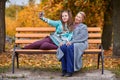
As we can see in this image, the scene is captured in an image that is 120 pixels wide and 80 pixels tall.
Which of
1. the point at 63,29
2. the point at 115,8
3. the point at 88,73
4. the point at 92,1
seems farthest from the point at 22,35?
the point at 92,1

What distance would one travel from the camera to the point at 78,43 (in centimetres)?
879

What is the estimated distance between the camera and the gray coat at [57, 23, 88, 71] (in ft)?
28.5

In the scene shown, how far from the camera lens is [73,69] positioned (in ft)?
28.7

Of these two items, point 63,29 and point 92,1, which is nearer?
point 63,29

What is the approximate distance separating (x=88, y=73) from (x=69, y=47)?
0.78 m

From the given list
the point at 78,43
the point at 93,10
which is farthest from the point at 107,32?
the point at 78,43

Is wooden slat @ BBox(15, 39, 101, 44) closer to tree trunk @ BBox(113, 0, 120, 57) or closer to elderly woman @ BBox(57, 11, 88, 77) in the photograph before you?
elderly woman @ BBox(57, 11, 88, 77)

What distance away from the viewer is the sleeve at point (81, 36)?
29.1 ft

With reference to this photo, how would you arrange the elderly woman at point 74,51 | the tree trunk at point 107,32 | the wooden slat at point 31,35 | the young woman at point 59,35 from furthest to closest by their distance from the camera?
the tree trunk at point 107,32 < the wooden slat at point 31,35 < the young woman at point 59,35 < the elderly woman at point 74,51

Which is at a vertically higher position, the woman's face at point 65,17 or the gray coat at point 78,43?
the woman's face at point 65,17

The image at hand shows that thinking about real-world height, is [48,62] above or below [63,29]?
below

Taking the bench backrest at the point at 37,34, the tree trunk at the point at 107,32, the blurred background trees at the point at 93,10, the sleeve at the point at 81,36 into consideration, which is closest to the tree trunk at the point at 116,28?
the blurred background trees at the point at 93,10

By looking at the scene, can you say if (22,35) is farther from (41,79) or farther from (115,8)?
(115,8)

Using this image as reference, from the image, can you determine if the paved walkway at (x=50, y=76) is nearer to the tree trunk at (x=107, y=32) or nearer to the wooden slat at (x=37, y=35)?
the wooden slat at (x=37, y=35)
